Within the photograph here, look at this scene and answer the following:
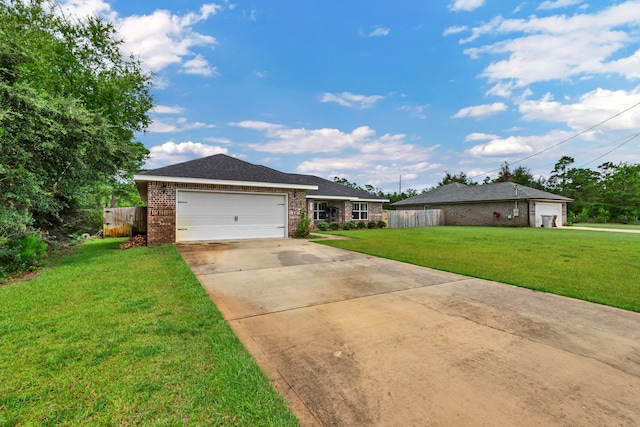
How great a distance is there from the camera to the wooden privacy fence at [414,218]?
22.5 meters

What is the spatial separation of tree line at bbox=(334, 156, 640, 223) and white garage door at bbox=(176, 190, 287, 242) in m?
26.1

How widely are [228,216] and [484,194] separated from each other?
24048 millimetres

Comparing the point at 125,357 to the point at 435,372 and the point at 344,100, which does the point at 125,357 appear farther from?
the point at 344,100

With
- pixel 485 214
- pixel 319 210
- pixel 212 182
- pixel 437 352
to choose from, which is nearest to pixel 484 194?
pixel 485 214

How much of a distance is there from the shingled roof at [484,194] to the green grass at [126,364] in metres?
26.4

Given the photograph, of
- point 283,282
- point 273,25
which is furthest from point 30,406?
point 273,25

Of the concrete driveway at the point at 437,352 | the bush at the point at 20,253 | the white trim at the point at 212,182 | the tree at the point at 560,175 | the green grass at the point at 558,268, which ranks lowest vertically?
the concrete driveway at the point at 437,352

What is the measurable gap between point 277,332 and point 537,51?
18145 mm

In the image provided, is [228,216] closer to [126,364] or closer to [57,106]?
[57,106]

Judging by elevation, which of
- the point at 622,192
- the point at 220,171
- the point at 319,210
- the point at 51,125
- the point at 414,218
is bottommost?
the point at 414,218

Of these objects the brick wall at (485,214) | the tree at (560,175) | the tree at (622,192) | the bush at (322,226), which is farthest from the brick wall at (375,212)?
the tree at (560,175)

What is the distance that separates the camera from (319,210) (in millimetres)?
20047

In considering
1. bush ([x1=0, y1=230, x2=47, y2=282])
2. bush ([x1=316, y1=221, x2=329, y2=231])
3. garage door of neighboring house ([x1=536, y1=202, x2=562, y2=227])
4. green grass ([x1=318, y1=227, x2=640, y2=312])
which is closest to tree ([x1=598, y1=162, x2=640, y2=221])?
garage door of neighboring house ([x1=536, y1=202, x2=562, y2=227])

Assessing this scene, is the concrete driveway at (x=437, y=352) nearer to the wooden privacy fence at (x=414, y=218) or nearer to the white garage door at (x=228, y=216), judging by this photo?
the white garage door at (x=228, y=216)
